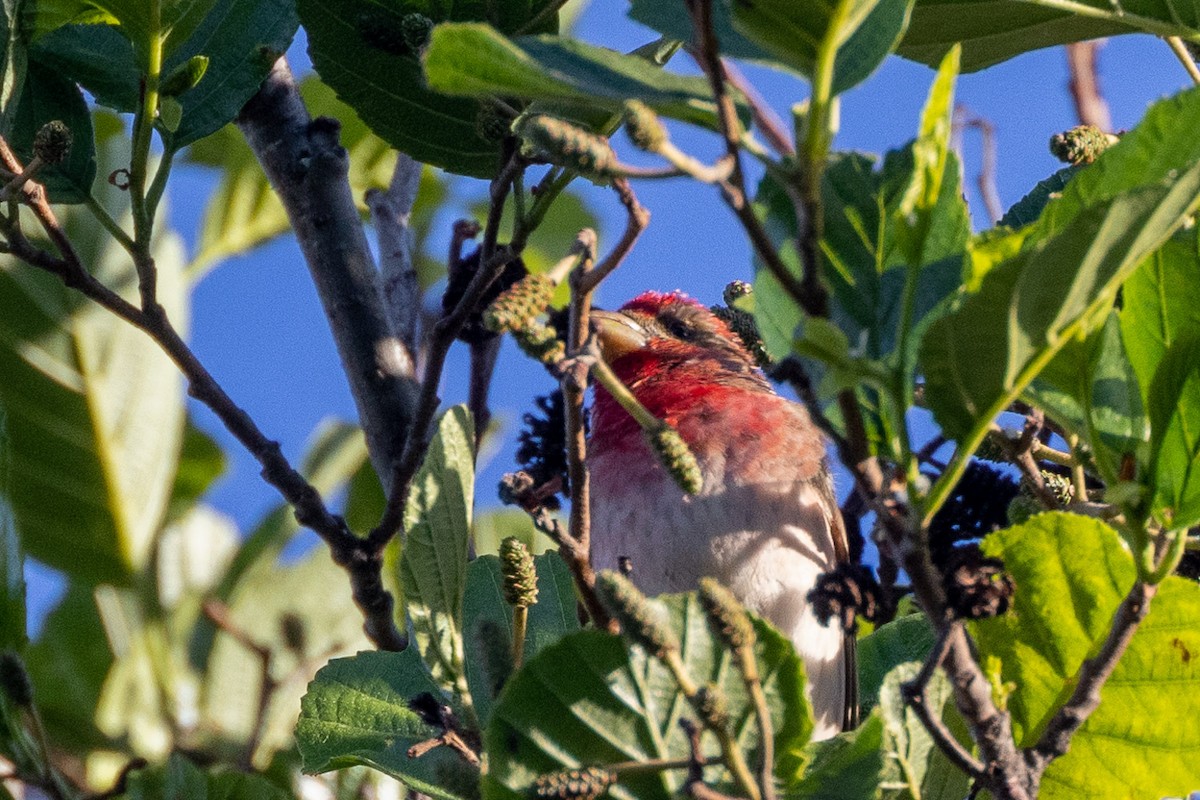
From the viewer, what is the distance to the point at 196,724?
15.1ft

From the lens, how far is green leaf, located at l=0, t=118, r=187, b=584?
15.3 ft

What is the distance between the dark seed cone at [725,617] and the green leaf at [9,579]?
5.21 feet

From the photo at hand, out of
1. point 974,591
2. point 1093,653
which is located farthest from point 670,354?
point 974,591

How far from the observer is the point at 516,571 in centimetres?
199

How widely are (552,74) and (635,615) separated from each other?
0.53 meters

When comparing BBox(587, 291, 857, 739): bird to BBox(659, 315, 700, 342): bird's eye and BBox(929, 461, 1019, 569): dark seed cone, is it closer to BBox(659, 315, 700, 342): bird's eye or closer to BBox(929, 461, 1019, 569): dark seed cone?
BBox(659, 315, 700, 342): bird's eye

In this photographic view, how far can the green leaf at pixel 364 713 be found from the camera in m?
2.38

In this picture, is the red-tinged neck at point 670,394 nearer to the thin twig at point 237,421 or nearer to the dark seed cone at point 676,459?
the thin twig at point 237,421

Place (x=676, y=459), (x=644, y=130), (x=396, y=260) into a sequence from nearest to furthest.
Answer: (x=644, y=130), (x=676, y=459), (x=396, y=260)

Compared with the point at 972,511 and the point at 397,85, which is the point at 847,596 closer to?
the point at 972,511

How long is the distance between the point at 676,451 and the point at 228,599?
346cm

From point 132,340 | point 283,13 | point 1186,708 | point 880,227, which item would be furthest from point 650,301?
point 880,227

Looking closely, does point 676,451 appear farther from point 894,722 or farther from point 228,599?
point 228,599

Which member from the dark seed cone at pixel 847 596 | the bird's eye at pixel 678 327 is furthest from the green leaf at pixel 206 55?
the bird's eye at pixel 678 327
